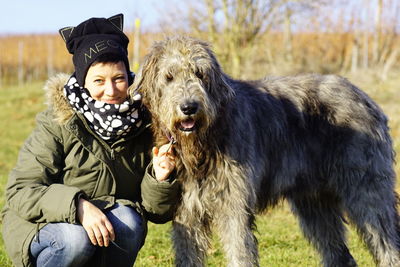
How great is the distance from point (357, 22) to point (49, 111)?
1770 centimetres

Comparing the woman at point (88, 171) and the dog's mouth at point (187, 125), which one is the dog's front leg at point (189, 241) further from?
the dog's mouth at point (187, 125)

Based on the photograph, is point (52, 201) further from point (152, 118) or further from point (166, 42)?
point (166, 42)

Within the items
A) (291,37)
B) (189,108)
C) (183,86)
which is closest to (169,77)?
(183,86)

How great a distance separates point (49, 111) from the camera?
4.55 meters

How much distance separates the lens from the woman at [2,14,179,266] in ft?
14.0

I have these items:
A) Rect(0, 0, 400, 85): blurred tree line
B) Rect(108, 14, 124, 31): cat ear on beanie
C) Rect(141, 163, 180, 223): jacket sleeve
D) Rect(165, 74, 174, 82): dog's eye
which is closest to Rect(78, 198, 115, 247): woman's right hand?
Rect(141, 163, 180, 223): jacket sleeve

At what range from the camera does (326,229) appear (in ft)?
20.0

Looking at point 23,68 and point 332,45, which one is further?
point 23,68

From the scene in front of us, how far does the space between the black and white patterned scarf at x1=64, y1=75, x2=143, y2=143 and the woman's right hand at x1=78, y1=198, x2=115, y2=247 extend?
1.63 ft

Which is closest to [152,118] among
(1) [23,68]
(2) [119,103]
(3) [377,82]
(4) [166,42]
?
(2) [119,103]

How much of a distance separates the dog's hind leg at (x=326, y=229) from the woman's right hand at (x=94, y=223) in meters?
2.33

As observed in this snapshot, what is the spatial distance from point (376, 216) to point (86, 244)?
260 centimetres

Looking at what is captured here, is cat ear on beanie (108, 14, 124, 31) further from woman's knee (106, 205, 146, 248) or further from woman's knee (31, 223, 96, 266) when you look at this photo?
woman's knee (31, 223, 96, 266)

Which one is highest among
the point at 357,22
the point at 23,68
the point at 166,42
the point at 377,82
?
the point at 166,42
